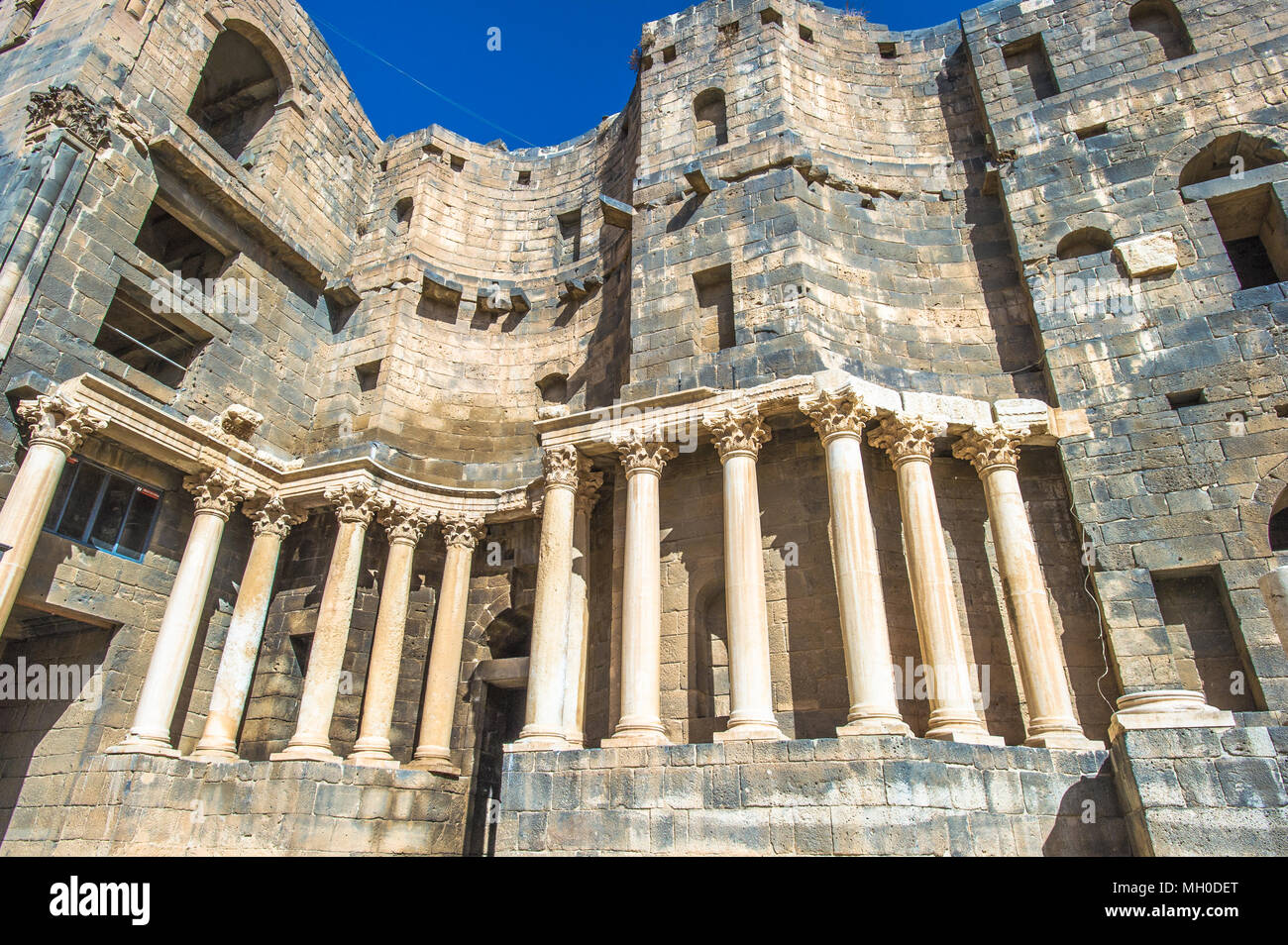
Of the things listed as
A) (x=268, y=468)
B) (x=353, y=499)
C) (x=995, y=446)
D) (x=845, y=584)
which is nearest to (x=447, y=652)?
(x=353, y=499)

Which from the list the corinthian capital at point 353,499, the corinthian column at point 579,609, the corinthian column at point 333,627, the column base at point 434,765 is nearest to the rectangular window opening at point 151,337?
the corinthian capital at point 353,499

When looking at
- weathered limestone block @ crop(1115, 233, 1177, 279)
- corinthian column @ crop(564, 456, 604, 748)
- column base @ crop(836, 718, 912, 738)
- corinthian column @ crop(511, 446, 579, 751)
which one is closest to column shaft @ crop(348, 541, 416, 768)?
corinthian column @ crop(511, 446, 579, 751)

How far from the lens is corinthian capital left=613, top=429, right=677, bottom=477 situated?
13.5 meters

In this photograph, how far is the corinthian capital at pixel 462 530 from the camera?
16.7 meters

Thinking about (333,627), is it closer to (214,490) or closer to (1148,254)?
(214,490)

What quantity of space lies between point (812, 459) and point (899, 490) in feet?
5.10

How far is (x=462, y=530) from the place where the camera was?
16.7 meters

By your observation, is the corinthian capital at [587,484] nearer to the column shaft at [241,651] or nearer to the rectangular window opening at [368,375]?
the column shaft at [241,651]

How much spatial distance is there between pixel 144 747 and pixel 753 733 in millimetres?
10362

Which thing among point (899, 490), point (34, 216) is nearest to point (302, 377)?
point (34, 216)

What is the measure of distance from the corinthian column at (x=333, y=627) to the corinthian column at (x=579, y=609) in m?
4.55
